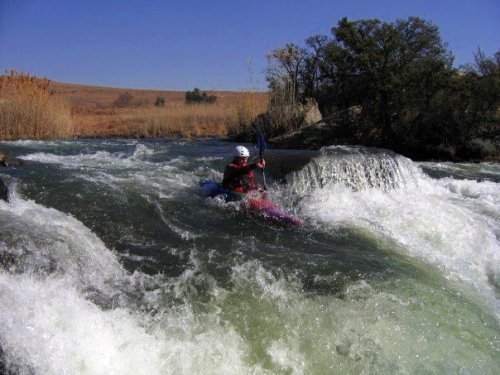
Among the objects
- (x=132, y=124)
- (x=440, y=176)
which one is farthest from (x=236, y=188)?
(x=132, y=124)

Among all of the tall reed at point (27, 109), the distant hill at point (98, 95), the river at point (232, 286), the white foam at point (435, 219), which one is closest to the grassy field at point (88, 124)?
the tall reed at point (27, 109)

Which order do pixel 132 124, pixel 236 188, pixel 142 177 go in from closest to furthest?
pixel 236 188, pixel 142 177, pixel 132 124

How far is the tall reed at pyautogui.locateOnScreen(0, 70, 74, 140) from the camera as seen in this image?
12.1 metres

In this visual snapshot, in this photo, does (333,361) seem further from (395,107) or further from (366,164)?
(395,107)

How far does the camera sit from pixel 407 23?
518 inches

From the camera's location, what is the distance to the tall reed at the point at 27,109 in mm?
12086

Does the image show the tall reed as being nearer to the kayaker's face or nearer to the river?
the river

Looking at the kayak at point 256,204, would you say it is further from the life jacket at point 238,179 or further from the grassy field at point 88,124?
the grassy field at point 88,124

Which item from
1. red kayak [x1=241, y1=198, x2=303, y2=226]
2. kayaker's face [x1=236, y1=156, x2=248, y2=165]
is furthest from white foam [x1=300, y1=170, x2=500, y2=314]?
kayaker's face [x1=236, y1=156, x2=248, y2=165]

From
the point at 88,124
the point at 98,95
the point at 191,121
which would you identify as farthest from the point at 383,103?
the point at 98,95

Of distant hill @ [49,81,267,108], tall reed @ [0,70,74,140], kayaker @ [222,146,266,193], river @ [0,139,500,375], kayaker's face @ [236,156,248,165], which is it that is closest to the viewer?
river @ [0,139,500,375]

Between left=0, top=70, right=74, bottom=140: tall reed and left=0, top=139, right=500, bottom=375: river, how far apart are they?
6463 mm

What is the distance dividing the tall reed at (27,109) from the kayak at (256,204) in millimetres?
7932

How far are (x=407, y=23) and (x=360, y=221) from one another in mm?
9378
